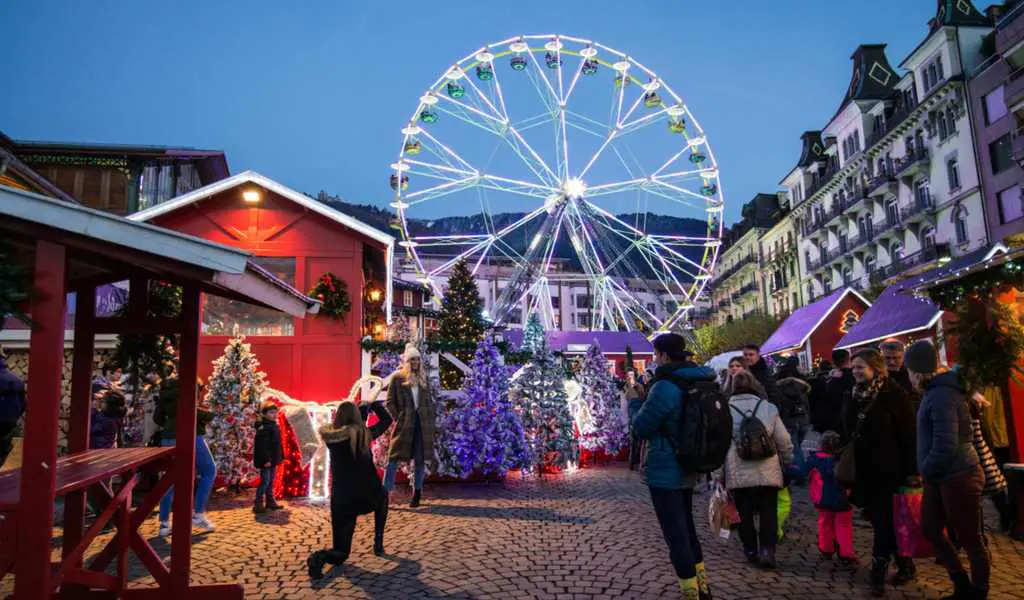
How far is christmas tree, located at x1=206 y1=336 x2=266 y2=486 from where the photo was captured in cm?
1072

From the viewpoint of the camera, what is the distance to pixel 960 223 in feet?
112

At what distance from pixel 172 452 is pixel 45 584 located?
1.84 m

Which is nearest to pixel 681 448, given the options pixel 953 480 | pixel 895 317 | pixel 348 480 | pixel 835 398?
pixel 953 480

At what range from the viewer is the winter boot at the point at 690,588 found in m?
4.78

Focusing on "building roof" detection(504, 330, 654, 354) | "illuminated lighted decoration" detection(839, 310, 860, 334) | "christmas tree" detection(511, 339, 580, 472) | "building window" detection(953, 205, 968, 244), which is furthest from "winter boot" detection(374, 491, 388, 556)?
"building window" detection(953, 205, 968, 244)

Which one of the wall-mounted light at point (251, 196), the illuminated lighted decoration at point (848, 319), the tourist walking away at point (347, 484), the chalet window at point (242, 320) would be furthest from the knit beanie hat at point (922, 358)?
the illuminated lighted decoration at point (848, 319)

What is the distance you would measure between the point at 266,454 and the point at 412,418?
6.87 feet

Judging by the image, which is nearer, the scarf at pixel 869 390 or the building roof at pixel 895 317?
the scarf at pixel 869 390

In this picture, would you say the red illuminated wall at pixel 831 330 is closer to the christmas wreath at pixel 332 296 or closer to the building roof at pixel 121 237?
the christmas wreath at pixel 332 296

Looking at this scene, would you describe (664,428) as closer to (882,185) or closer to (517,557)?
(517,557)

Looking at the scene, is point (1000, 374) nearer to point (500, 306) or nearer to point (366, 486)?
point (366, 486)

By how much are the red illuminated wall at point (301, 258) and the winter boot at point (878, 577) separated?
1110cm

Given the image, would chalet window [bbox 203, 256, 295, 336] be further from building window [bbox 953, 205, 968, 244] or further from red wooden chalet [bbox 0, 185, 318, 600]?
building window [bbox 953, 205, 968, 244]

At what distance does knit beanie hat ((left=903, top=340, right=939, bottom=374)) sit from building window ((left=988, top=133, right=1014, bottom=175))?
101ft
